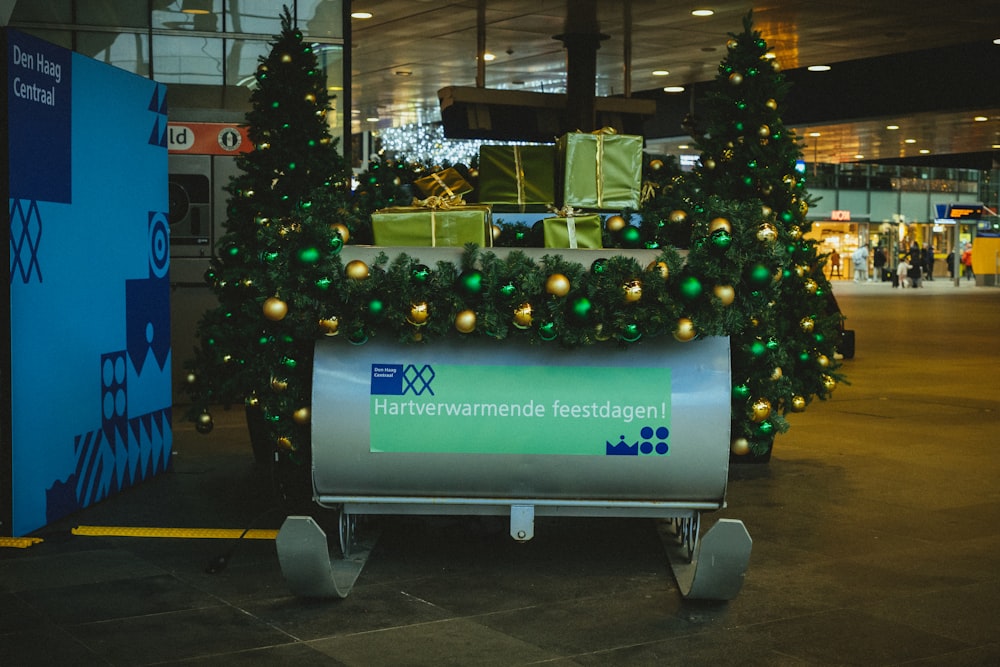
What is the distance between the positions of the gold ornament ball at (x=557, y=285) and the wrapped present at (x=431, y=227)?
706mm

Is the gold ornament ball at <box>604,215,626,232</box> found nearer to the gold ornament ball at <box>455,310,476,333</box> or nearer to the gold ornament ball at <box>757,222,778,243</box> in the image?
the gold ornament ball at <box>757,222,778,243</box>

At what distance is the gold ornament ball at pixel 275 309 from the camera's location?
503 centimetres

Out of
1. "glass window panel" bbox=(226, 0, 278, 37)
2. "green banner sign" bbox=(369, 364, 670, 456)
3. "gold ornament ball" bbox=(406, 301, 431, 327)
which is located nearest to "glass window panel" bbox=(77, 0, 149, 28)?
"glass window panel" bbox=(226, 0, 278, 37)

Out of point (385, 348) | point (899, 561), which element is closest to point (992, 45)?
point (899, 561)

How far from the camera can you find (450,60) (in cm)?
2027

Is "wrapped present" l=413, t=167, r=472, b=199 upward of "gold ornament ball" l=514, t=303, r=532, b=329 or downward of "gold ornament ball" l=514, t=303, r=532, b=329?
upward

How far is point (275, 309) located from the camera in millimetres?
5035

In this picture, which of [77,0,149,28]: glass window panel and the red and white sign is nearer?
the red and white sign

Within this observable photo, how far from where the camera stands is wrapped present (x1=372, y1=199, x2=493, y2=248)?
555 centimetres

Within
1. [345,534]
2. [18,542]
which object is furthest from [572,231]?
[18,542]

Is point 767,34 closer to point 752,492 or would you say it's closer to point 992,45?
point 992,45

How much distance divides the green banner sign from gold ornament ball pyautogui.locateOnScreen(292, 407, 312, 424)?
1.32ft

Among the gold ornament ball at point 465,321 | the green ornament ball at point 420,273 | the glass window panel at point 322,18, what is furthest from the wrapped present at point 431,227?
the glass window panel at point 322,18

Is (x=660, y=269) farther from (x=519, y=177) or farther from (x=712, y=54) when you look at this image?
(x=712, y=54)
